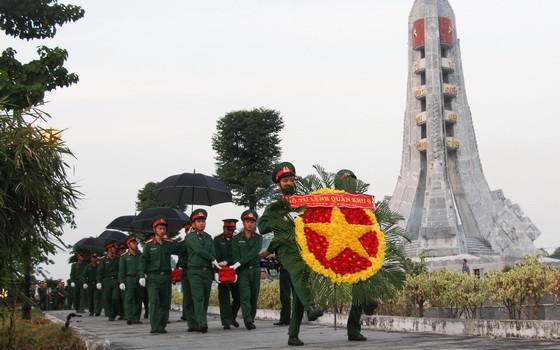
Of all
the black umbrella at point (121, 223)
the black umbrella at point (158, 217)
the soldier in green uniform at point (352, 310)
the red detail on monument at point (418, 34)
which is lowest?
the soldier in green uniform at point (352, 310)

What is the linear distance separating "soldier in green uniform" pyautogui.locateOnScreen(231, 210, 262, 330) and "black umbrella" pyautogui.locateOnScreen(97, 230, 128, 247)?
7.89 m

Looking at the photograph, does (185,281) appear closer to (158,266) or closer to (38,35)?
(158,266)

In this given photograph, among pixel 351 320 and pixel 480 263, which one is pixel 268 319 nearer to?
pixel 351 320

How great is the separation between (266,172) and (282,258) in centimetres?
3613

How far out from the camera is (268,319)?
51.4 ft

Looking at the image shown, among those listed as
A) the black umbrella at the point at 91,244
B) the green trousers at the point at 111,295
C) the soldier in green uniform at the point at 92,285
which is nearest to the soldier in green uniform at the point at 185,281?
the green trousers at the point at 111,295

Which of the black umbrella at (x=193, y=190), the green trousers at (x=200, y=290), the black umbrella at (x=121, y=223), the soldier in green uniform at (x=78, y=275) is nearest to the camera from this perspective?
the green trousers at (x=200, y=290)

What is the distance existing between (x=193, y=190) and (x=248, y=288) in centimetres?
451

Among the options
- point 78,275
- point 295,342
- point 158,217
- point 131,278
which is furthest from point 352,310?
point 78,275

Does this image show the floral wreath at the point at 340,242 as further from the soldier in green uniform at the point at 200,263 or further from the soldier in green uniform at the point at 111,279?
the soldier in green uniform at the point at 111,279

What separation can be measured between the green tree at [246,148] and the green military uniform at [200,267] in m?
31.4

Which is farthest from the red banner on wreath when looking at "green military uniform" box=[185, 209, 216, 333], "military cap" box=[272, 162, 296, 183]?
"green military uniform" box=[185, 209, 216, 333]

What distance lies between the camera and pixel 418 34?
5681 centimetres

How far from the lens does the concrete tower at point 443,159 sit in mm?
54500
